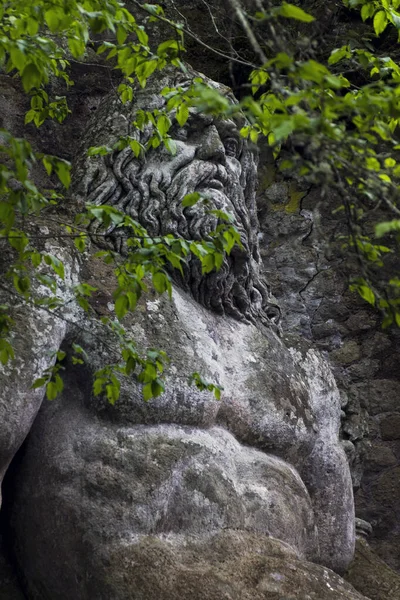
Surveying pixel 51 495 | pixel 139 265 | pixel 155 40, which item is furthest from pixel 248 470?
pixel 155 40

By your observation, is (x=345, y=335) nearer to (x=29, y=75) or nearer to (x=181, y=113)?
(x=181, y=113)

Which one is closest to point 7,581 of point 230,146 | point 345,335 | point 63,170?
point 63,170

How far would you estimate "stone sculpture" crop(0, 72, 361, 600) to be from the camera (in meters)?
2.17

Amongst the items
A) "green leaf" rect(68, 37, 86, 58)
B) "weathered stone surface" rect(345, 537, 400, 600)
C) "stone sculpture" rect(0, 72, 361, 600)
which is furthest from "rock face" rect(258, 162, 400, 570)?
"green leaf" rect(68, 37, 86, 58)

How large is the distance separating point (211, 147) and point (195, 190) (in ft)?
0.60

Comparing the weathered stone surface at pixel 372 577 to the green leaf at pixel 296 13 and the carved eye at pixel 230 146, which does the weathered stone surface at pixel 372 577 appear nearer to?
the carved eye at pixel 230 146

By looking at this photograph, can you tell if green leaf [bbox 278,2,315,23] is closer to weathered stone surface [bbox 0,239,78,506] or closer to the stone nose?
weathered stone surface [bbox 0,239,78,506]

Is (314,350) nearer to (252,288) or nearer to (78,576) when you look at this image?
(252,288)

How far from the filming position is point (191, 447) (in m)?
2.37

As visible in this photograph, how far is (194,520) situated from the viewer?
7.49ft

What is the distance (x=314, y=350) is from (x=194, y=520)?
940 millimetres

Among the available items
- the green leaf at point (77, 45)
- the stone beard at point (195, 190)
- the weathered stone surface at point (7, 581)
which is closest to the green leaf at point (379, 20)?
the stone beard at point (195, 190)

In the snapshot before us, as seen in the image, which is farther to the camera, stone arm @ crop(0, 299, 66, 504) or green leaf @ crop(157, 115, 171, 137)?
green leaf @ crop(157, 115, 171, 137)

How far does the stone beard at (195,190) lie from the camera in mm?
2709
